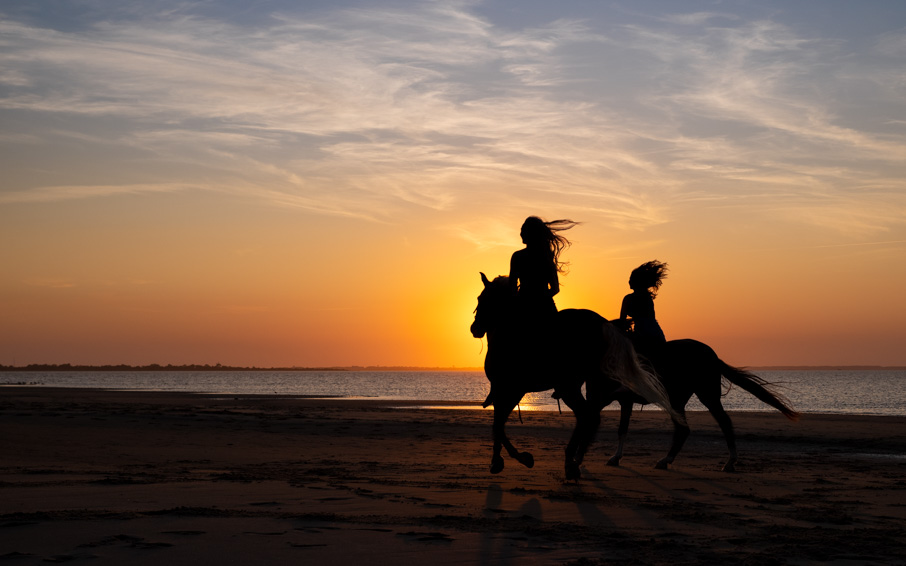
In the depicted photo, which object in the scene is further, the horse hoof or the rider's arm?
the rider's arm

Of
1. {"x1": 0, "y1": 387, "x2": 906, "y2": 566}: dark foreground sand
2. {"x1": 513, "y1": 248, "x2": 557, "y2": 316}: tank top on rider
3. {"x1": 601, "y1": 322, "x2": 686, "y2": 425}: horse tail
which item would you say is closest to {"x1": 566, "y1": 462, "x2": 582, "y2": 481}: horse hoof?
{"x1": 0, "y1": 387, "x2": 906, "y2": 566}: dark foreground sand

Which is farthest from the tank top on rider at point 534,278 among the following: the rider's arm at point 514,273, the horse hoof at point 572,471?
the horse hoof at point 572,471

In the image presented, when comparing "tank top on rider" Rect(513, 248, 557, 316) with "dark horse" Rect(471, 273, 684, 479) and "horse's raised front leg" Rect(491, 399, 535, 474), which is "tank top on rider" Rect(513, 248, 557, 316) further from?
"horse's raised front leg" Rect(491, 399, 535, 474)

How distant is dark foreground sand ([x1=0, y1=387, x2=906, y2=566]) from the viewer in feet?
16.5

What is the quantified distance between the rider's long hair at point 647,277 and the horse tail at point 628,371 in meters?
2.76

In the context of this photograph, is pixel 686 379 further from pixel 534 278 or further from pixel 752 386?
pixel 534 278

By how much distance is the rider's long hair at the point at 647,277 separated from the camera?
37.7 ft

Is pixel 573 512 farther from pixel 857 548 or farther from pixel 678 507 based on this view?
pixel 857 548

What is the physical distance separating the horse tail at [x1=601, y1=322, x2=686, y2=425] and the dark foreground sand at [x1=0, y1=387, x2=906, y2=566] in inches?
39.3

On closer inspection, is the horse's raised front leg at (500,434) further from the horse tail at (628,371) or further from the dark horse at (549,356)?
the horse tail at (628,371)

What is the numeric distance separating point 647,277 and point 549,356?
3.28m

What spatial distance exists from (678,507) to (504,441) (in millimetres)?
2399

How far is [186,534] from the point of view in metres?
5.33

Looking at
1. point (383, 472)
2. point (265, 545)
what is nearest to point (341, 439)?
point (383, 472)
